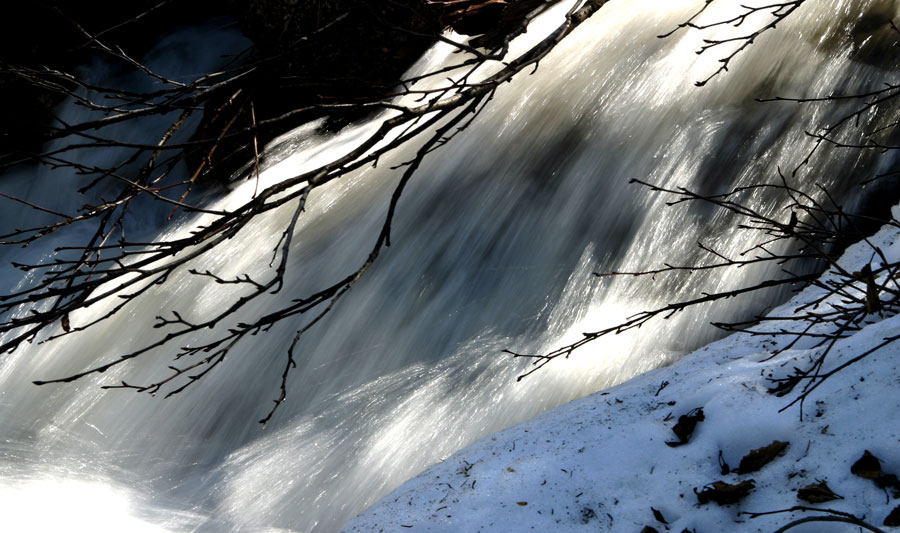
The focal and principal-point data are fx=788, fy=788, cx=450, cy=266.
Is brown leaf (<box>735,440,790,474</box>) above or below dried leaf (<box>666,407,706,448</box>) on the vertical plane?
below

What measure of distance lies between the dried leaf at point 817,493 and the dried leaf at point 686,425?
44 centimetres

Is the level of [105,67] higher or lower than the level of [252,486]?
higher

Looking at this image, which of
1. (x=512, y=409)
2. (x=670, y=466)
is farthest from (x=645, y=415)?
(x=512, y=409)

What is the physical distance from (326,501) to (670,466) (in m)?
2.20

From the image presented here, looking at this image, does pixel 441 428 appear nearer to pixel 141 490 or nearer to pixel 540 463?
pixel 540 463

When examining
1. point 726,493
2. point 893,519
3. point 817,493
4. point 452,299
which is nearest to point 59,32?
point 452,299

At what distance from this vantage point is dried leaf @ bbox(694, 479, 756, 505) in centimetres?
225

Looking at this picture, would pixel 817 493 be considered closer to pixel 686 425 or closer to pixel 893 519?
pixel 893 519

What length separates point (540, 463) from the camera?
8.77ft

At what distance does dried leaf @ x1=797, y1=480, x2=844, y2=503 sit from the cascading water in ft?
6.06

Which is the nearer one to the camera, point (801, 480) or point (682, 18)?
point (801, 480)

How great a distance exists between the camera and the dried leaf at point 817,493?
6.86 feet

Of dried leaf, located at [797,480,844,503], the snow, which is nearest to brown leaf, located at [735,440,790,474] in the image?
the snow

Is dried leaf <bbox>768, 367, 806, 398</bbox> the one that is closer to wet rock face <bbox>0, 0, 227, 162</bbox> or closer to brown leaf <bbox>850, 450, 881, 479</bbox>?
brown leaf <bbox>850, 450, 881, 479</bbox>
